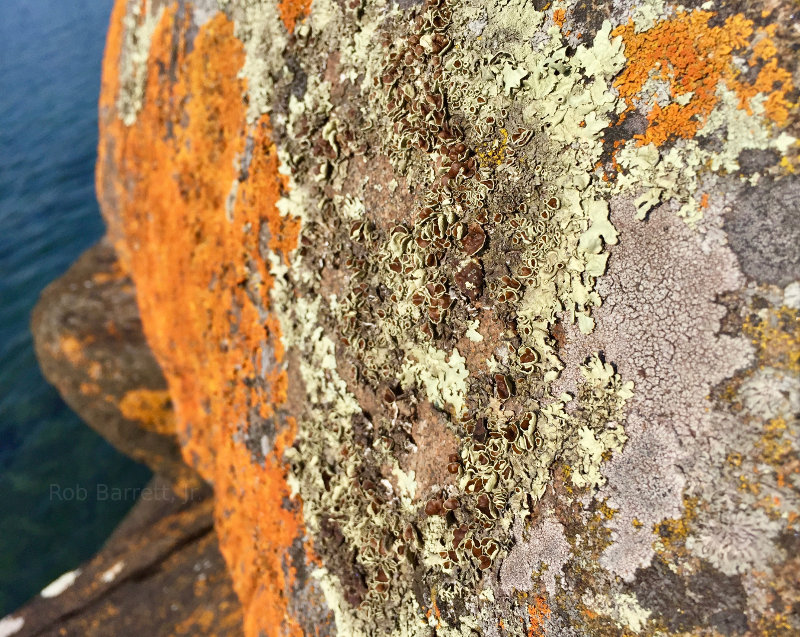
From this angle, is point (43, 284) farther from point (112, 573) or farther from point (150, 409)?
point (112, 573)

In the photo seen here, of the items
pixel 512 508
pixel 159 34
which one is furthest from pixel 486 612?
pixel 159 34

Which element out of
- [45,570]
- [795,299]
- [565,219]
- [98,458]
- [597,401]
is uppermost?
[565,219]

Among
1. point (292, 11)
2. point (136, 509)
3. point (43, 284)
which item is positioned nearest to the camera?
point (292, 11)

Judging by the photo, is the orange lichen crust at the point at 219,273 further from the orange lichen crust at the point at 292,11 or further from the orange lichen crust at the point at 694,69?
the orange lichen crust at the point at 694,69

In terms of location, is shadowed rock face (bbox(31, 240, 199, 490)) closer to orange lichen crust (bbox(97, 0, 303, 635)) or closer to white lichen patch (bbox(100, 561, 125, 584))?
white lichen patch (bbox(100, 561, 125, 584))

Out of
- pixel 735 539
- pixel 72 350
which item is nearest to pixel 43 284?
pixel 72 350

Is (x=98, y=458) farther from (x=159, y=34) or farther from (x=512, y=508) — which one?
(x=512, y=508)

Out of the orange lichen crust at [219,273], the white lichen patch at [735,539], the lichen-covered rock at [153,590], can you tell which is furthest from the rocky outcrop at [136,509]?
the white lichen patch at [735,539]
